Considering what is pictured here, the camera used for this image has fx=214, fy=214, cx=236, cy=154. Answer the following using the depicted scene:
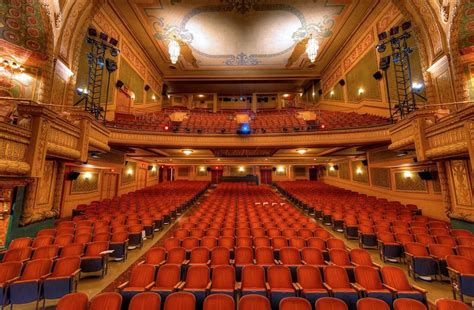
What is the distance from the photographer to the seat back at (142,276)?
282cm

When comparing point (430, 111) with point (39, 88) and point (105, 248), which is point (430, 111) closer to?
point (105, 248)

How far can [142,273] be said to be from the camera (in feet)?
9.49

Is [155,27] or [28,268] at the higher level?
[155,27]

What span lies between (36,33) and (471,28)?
11847 millimetres

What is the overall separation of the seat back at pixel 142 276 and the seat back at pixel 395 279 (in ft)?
10.2

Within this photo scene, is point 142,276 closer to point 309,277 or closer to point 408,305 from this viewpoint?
point 309,277

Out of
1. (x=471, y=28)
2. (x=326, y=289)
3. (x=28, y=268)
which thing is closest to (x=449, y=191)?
(x=471, y=28)

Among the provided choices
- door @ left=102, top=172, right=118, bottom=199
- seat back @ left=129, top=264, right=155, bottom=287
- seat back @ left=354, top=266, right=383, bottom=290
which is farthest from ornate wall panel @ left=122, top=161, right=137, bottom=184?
seat back @ left=354, top=266, right=383, bottom=290

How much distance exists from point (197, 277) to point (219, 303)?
2.55 feet

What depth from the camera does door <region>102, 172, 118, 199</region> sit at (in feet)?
30.8

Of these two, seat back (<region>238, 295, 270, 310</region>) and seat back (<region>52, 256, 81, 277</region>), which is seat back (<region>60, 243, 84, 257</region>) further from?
A: seat back (<region>238, 295, 270, 310</region>)

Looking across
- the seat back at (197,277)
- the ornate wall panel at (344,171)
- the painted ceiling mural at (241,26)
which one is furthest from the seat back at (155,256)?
the ornate wall panel at (344,171)

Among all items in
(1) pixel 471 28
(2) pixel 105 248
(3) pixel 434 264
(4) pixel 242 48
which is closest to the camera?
(3) pixel 434 264

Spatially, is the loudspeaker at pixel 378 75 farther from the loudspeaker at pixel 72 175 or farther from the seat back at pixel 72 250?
the loudspeaker at pixel 72 175
